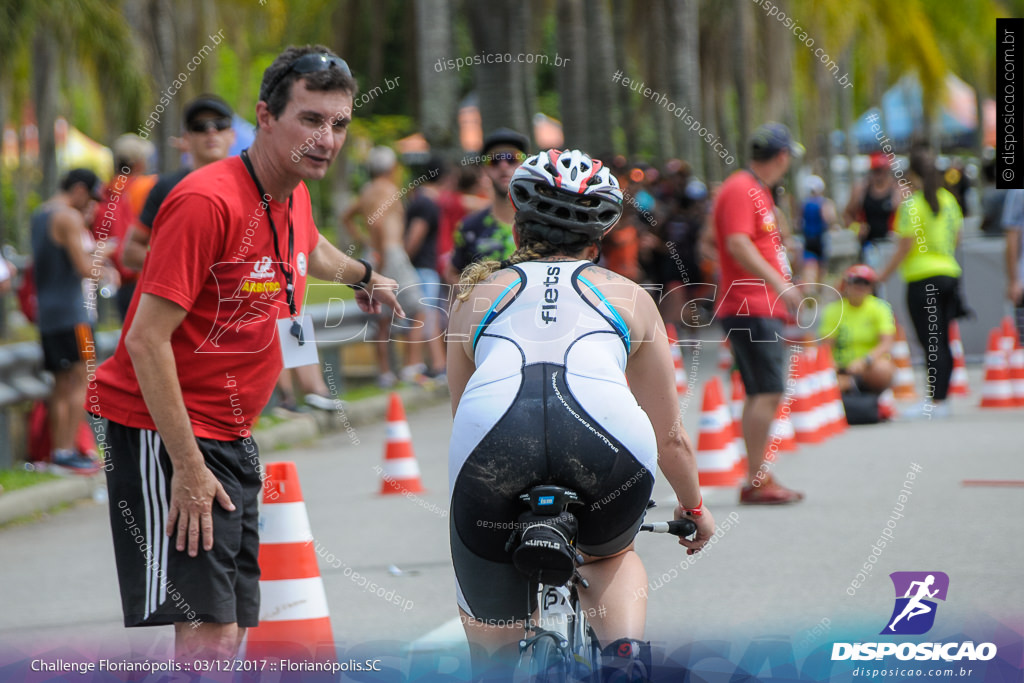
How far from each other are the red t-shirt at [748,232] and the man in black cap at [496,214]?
123 cm

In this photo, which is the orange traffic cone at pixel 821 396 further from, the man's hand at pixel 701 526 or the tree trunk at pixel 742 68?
the tree trunk at pixel 742 68

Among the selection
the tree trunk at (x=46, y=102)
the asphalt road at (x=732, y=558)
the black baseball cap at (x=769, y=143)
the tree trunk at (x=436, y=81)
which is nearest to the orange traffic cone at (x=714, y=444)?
the asphalt road at (x=732, y=558)

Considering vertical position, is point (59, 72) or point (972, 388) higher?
point (59, 72)

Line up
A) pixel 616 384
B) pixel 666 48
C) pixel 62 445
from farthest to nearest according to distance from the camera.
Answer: pixel 666 48
pixel 62 445
pixel 616 384

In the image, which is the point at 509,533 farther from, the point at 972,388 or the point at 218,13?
the point at 218,13

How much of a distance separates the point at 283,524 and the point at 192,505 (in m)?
1.30

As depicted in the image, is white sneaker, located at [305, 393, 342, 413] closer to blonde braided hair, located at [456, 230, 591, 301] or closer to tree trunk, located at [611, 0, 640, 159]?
blonde braided hair, located at [456, 230, 591, 301]

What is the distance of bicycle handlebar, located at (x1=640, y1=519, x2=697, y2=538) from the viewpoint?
3.52 meters

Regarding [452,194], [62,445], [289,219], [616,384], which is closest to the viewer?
[616,384]

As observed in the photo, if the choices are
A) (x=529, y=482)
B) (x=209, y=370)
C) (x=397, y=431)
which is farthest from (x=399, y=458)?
(x=529, y=482)

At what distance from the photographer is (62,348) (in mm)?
9117

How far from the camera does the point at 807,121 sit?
51031mm

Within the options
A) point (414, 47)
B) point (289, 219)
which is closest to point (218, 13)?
point (414, 47)

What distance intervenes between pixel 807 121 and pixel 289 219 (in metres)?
49.2
